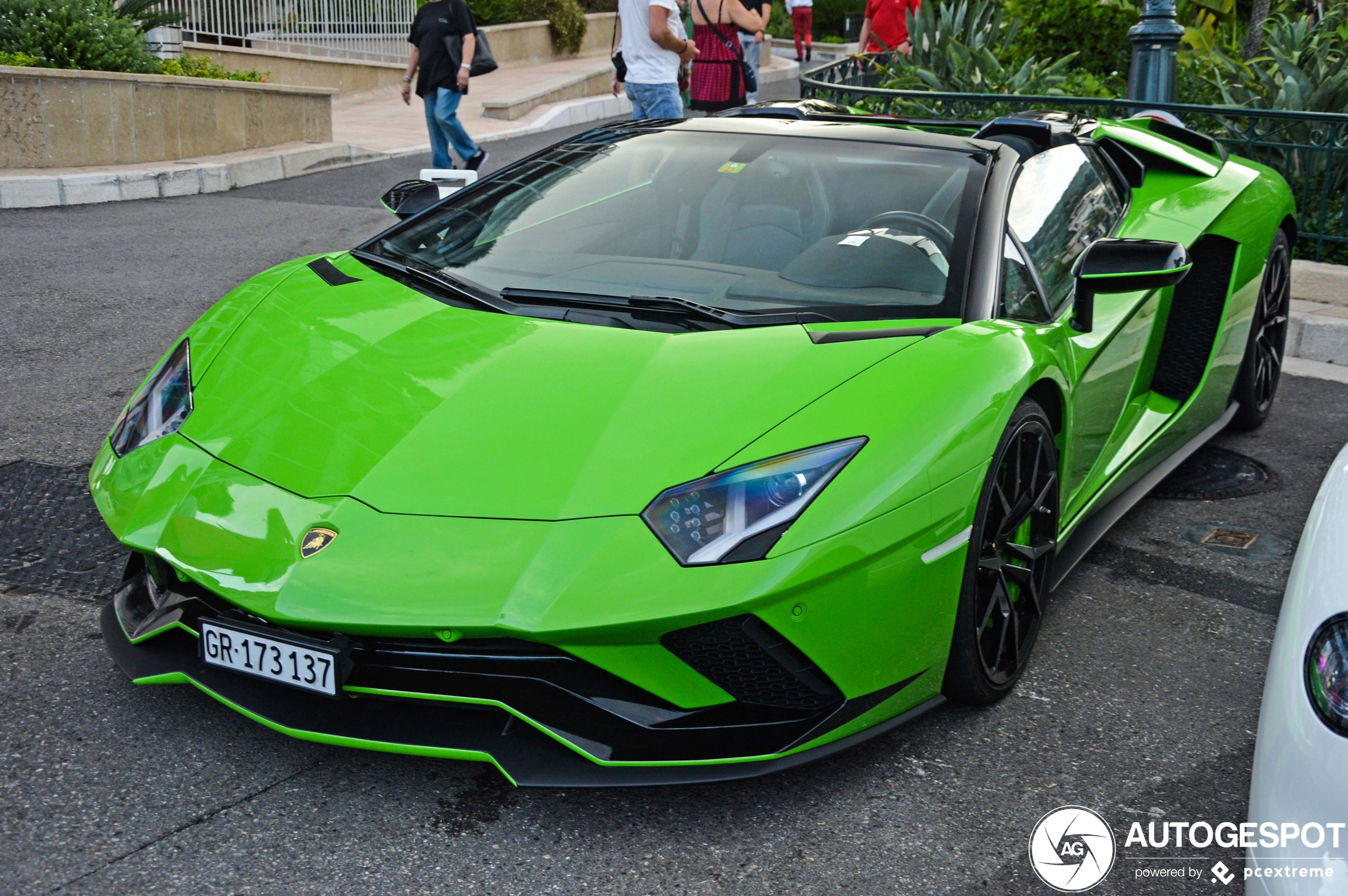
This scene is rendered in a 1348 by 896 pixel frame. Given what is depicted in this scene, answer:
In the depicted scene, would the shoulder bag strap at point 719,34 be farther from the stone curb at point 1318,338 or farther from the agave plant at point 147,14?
the agave plant at point 147,14

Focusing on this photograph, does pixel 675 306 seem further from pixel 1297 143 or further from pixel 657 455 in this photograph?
pixel 1297 143

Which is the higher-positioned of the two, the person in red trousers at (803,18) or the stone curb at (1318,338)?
Answer: the person in red trousers at (803,18)

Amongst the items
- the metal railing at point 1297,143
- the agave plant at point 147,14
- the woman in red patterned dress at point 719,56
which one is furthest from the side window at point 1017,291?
the agave plant at point 147,14

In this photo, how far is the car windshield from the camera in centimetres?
323

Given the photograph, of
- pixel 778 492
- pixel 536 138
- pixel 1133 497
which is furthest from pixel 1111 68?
pixel 778 492

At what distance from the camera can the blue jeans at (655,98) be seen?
882 centimetres

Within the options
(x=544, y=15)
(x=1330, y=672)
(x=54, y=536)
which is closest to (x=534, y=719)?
(x=1330, y=672)

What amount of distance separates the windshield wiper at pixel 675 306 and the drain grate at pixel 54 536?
133 centimetres

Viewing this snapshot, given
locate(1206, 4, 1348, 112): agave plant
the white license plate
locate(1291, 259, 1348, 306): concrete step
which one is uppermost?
locate(1206, 4, 1348, 112): agave plant

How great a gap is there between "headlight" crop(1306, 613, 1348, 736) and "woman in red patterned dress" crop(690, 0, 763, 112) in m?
7.65

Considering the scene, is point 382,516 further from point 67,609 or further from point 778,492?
point 67,609

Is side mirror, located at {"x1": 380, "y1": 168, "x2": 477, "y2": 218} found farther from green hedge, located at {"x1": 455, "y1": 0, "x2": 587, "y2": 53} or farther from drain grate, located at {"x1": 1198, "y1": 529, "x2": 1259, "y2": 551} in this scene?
green hedge, located at {"x1": 455, "y1": 0, "x2": 587, "y2": 53}

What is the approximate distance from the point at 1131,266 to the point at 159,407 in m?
2.36

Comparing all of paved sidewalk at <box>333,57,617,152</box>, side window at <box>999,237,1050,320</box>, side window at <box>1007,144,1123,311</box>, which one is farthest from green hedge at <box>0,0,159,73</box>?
side window at <box>999,237,1050,320</box>
